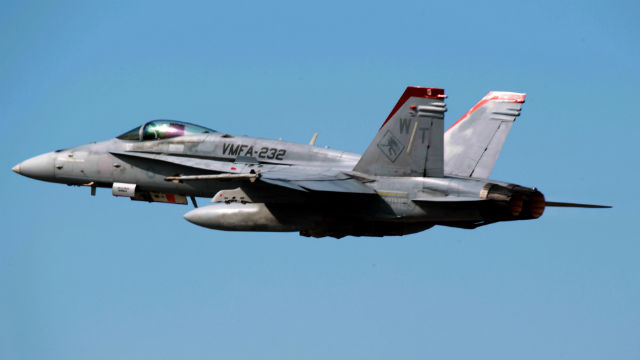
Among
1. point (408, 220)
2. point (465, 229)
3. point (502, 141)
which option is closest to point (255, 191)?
point (408, 220)

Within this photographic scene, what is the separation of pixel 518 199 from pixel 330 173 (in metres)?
3.97

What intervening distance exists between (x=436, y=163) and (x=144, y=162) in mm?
7178

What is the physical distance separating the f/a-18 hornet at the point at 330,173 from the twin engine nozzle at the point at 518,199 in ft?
0.06

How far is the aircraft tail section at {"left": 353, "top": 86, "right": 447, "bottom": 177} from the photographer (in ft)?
66.6

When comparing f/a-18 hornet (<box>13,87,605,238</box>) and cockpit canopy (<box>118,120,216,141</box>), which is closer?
f/a-18 hornet (<box>13,87,605,238</box>)

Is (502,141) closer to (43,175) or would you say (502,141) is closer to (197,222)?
(197,222)

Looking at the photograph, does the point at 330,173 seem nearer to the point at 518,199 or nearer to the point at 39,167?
the point at 518,199

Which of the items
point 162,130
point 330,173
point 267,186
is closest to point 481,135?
point 330,173

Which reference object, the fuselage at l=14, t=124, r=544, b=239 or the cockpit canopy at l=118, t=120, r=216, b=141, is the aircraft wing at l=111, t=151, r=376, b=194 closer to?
the fuselage at l=14, t=124, r=544, b=239

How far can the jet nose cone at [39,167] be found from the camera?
24.6 metres

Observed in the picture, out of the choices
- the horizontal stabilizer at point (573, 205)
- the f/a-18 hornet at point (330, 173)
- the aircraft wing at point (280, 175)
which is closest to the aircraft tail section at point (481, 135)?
the f/a-18 hornet at point (330, 173)

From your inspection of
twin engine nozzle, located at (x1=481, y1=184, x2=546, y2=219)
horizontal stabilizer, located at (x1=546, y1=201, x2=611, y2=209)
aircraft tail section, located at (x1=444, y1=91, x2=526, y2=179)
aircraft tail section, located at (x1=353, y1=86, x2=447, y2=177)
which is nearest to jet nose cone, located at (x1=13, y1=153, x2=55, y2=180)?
aircraft tail section, located at (x1=353, y1=86, x2=447, y2=177)

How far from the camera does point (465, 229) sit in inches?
877

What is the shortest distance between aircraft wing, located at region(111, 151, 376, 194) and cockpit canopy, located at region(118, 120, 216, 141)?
1.92ft
